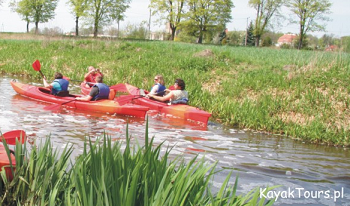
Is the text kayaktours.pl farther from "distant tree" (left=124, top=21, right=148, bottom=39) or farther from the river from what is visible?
"distant tree" (left=124, top=21, right=148, bottom=39)

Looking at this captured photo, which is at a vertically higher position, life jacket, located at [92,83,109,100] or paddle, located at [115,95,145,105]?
life jacket, located at [92,83,109,100]

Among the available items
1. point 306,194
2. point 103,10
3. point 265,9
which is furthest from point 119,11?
point 306,194

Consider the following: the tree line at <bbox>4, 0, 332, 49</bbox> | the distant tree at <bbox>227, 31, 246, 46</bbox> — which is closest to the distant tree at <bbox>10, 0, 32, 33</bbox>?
the tree line at <bbox>4, 0, 332, 49</bbox>

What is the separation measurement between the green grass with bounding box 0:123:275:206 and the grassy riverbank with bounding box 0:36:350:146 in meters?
5.73

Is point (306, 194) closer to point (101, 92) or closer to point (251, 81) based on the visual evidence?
point (101, 92)

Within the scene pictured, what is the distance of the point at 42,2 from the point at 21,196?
50.6 meters

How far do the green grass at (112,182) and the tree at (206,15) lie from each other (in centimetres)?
4336

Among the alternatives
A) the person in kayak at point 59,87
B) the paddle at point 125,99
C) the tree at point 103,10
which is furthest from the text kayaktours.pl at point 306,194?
the tree at point 103,10

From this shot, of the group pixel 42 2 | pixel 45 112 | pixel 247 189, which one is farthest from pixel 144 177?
pixel 42 2

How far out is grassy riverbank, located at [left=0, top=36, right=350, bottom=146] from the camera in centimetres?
839

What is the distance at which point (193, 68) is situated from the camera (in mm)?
13992

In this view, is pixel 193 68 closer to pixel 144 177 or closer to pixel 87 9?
pixel 144 177

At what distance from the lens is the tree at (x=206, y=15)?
45.6 metres

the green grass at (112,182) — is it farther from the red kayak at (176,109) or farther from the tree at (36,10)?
the tree at (36,10)
